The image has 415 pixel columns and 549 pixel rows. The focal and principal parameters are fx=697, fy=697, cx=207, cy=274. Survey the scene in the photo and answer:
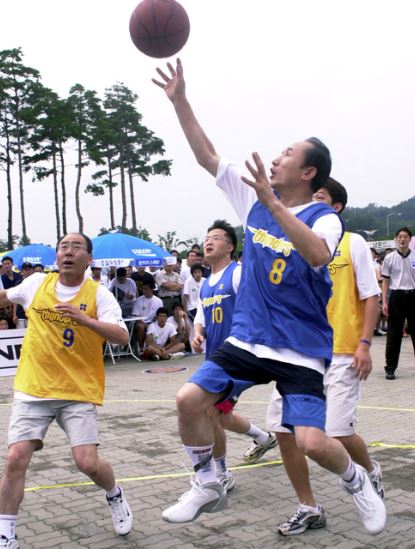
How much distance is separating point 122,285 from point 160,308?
1.19 metres

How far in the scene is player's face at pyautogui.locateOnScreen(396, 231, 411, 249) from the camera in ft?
36.6

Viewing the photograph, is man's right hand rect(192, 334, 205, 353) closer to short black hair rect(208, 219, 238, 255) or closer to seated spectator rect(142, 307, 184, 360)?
short black hair rect(208, 219, 238, 255)

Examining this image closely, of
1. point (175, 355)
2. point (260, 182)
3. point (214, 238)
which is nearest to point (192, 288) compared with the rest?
point (175, 355)

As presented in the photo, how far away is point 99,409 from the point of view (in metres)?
8.88

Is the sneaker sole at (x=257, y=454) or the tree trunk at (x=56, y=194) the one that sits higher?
the tree trunk at (x=56, y=194)

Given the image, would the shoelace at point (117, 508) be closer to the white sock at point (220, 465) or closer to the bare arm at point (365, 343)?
the white sock at point (220, 465)

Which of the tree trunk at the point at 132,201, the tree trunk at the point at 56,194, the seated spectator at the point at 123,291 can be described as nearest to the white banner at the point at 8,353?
the seated spectator at the point at 123,291

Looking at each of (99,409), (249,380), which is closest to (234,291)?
(249,380)

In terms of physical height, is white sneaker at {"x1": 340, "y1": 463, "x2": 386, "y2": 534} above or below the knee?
below

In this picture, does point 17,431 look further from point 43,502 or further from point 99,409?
point 99,409

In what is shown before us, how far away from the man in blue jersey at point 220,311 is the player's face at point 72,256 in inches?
44.7

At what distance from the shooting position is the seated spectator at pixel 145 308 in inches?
581

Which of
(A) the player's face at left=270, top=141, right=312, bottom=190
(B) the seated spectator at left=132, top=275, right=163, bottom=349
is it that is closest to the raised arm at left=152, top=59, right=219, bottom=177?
(A) the player's face at left=270, top=141, right=312, bottom=190

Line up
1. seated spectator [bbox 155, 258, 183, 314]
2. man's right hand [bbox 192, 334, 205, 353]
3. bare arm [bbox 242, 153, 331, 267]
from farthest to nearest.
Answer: seated spectator [bbox 155, 258, 183, 314] < man's right hand [bbox 192, 334, 205, 353] < bare arm [bbox 242, 153, 331, 267]
